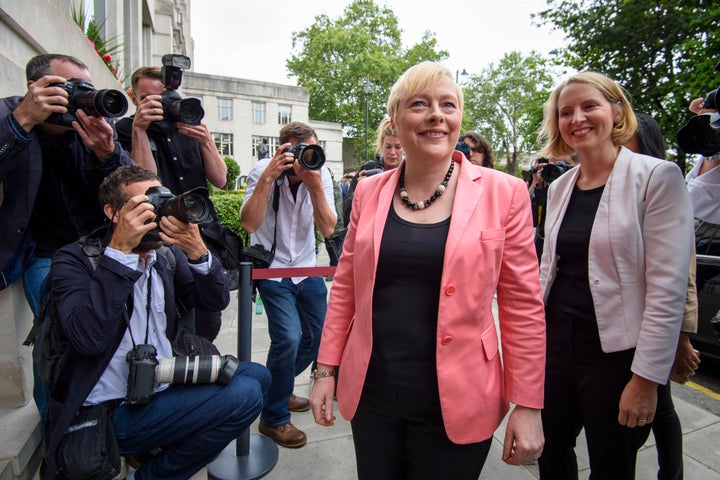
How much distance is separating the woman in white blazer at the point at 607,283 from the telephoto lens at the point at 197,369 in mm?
1440

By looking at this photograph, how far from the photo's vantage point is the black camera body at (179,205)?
191 centimetres

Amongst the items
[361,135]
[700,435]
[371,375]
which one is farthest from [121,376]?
[361,135]

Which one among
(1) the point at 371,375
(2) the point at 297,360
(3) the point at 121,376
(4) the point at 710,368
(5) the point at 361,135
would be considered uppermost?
(5) the point at 361,135

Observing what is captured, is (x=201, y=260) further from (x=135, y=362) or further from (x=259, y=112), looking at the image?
(x=259, y=112)

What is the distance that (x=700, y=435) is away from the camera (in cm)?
308

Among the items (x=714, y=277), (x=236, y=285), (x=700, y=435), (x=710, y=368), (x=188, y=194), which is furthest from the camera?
(x=710, y=368)

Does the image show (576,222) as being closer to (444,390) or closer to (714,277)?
(444,390)

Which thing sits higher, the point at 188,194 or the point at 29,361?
the point at 188,194

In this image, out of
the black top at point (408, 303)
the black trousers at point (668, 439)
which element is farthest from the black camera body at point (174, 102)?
the black trousers at point (668, 439)

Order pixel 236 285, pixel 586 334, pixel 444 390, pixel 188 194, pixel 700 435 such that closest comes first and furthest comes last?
pixel 444 390, pixel 586 334, pixel 188 194, pixel 236 285, pixel 700 435

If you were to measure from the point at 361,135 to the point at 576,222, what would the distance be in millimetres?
40785

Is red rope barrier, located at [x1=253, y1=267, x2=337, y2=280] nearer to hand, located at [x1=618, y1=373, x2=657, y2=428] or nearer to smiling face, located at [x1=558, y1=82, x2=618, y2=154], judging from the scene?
smiling face, located at [x1=558, y1=82, x2=618, y2=154]

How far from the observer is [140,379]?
6.23 feet

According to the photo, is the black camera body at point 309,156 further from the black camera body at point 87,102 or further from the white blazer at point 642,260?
the white blazer at point 642,260
